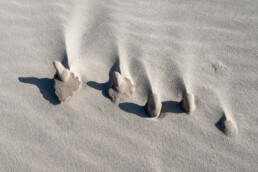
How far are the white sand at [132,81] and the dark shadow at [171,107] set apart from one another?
10 millimetres

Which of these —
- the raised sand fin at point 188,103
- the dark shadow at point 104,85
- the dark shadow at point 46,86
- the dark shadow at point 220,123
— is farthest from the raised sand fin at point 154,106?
the dark shadow at point 46,86

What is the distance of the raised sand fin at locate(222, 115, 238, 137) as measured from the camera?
209 cm

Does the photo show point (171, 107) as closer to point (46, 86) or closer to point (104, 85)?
point (104, 85)

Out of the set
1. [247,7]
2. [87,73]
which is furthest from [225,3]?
[87,73]

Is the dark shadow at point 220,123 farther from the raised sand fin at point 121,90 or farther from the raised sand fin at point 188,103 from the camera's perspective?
the raised sand fin at point 121,90

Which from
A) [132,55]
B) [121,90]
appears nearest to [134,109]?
[121,90]

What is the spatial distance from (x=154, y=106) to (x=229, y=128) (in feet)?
2.52

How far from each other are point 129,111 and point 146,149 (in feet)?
1.36

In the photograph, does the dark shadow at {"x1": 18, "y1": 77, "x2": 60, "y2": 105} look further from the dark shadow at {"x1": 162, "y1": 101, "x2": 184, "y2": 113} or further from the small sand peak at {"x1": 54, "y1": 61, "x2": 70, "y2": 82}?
the dark shadow at {"x1": 162, "y1": 101, "x2": 184, "y2": 113}

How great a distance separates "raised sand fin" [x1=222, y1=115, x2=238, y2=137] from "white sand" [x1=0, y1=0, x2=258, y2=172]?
0.01 m

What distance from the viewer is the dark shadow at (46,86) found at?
7.63 feet

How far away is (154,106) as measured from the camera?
2072mm

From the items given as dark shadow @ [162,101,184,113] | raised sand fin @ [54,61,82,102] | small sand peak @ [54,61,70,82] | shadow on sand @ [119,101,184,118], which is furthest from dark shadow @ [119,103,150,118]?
small sand peak @ [54,61,70,82]

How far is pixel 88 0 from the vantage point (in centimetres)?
288
